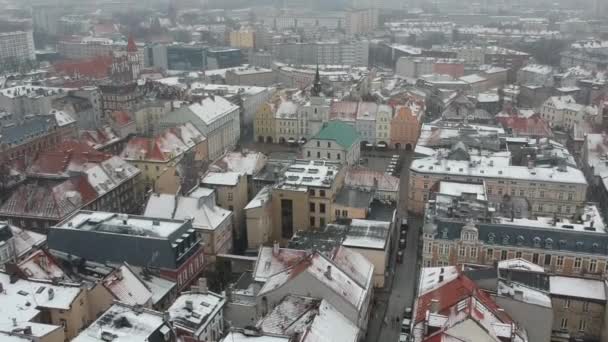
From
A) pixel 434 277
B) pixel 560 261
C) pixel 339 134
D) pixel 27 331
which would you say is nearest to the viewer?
pixel 27 331

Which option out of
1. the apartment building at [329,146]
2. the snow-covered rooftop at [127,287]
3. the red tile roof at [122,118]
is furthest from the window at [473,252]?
the red tile roof at [122,118]

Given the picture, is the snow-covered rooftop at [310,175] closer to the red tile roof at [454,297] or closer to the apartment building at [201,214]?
the apartment building at [201,214]

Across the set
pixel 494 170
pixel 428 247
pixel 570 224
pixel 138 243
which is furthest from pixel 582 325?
pixel 138 243

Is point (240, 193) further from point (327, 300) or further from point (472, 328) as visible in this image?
point (472, 328)

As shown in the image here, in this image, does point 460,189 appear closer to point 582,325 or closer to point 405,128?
point 582,325

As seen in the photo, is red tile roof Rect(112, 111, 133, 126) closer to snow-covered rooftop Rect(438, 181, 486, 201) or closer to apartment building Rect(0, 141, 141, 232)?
apartment building Rect(0, 141, 141, 232)
